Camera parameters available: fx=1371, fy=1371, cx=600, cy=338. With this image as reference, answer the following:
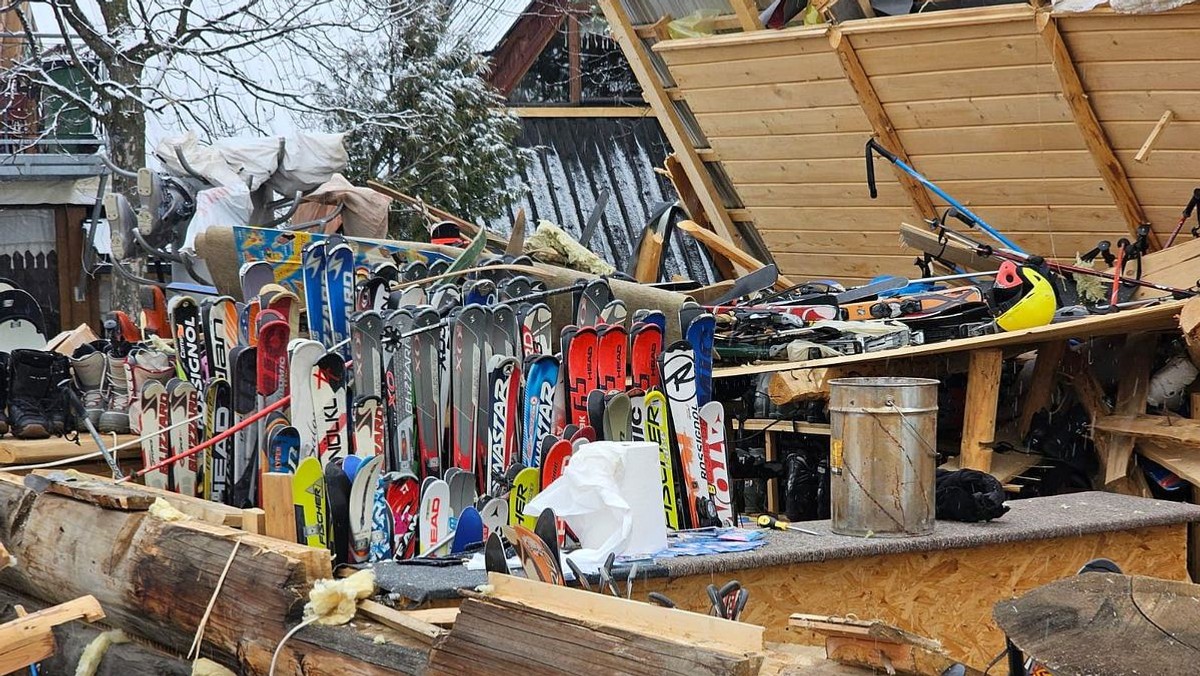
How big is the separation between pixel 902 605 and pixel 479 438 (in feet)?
6.38

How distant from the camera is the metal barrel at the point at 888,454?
5.40 metres

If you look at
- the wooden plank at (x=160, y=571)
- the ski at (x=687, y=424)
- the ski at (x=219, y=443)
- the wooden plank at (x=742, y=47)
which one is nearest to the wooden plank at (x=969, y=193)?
the wooden plank at (x=742, y=47)

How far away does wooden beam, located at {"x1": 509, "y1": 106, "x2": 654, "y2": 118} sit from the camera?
17.9 meters

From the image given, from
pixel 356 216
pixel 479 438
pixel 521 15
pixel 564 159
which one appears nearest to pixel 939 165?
pixel 356 216

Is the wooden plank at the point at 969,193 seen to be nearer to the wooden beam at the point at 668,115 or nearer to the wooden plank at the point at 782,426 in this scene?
the wooden beam at the point at 668,115

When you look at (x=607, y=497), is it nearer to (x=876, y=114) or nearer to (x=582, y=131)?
(x=876, y=114)

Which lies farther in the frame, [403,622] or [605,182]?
[605,182]

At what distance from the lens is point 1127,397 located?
7664 mm

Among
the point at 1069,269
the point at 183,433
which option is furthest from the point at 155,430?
the point at 1069,269

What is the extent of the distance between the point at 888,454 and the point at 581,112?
1319cm

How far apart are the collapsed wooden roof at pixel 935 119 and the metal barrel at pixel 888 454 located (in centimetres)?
365

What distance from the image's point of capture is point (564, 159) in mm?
17125

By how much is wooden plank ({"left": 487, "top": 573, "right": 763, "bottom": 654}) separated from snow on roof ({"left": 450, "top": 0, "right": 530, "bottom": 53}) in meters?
14.8

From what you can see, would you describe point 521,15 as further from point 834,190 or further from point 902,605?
point 902,605
